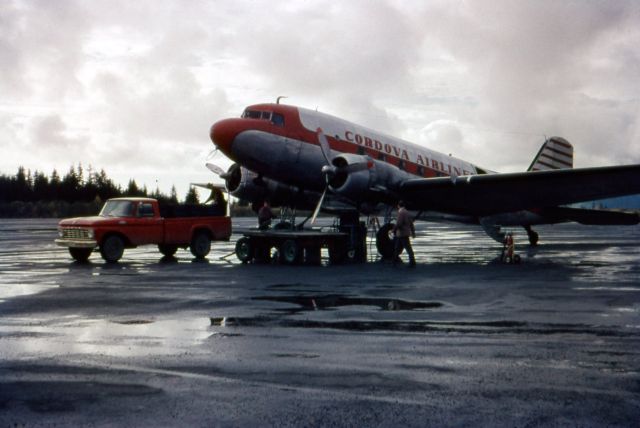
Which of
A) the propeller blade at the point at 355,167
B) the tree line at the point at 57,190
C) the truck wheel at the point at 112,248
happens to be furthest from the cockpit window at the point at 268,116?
the tree line at the point at 57,190

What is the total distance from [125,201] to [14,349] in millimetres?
16094

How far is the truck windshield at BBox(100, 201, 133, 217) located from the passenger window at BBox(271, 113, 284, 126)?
5759mm

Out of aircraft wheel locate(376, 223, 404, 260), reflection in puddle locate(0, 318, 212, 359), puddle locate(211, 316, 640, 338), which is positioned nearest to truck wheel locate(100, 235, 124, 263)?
aircraft wheel locate(376, 223, 404, 260)

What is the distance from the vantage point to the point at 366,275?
17.7 meters

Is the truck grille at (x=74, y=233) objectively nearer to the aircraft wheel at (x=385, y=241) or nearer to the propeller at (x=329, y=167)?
the propeller at (x=329, y=167)

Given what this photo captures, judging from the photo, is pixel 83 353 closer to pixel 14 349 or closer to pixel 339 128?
pixel 14 349

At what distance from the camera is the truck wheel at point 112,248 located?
22.2m

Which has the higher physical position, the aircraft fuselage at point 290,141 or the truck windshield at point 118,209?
the aircraft fuselage at point 290,141

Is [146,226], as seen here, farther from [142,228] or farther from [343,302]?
[343,302]

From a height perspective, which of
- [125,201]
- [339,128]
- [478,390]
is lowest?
[478,390]

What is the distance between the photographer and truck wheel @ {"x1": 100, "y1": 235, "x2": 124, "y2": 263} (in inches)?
874

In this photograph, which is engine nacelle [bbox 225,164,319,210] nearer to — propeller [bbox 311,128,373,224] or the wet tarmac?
propeller [bbox 311,128,373,224]

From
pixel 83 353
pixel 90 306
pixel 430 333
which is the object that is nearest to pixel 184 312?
pixel 90 306

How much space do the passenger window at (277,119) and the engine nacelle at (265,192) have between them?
2746 millimetres
